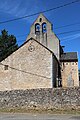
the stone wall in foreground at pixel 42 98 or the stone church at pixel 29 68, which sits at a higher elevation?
the stone church at pixel 29 68

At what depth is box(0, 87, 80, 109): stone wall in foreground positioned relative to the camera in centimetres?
2230

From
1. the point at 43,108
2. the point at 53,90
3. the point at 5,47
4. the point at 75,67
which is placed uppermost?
the point at 5,47

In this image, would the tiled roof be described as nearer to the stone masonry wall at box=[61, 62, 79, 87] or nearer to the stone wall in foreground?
the stone masonry wall at box=[61, 62, 79, 87]

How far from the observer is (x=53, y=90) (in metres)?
23.1

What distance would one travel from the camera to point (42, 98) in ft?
76.8

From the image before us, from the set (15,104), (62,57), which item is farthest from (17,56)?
(15,104)

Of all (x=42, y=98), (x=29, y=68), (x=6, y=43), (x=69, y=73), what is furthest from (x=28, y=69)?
(x=6, y=43)

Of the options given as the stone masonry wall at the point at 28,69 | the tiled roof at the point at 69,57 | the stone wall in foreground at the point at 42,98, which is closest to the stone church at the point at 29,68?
the stone masonry wall at the point at 28,69

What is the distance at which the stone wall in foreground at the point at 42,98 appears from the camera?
2230 cm

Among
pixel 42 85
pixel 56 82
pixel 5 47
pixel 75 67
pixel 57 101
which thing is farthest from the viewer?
pixel 5 47

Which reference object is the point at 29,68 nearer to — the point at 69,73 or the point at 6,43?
the point at 69,73

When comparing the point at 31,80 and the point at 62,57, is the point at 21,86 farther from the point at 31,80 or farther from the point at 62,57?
the point at 62,57

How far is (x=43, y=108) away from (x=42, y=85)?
12.0 meters

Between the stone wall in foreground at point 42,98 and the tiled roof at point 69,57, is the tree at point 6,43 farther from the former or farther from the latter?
the stone wall in foreground at point 42,98
